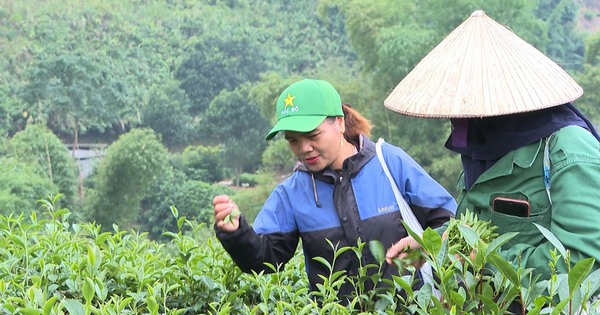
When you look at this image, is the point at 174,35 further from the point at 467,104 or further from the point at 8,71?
the point at 467,104

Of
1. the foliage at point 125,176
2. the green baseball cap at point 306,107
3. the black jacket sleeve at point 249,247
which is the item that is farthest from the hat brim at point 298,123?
the foliage at point 125,176

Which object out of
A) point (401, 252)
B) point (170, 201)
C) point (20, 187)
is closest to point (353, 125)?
point (401, 252)

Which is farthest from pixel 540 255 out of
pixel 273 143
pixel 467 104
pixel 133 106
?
pixel 133 106

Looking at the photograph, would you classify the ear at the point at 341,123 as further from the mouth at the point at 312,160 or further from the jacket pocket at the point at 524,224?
the jacket pocket at the point at 524,224

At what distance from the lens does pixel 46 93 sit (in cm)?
2531

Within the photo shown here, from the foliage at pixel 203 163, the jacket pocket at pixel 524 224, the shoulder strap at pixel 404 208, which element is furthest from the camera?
the foliage at pixel 203 163

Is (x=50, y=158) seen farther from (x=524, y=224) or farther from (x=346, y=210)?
(x=524, y=224)

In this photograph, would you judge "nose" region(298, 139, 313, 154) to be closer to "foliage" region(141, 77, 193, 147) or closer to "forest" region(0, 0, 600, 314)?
"forest" region(0, 0, 600, 314)

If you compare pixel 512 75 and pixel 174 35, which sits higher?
pixel 512 75

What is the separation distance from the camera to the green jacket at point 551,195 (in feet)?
4.28

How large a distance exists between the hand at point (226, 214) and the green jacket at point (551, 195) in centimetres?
45

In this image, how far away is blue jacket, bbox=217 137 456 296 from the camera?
1806mm

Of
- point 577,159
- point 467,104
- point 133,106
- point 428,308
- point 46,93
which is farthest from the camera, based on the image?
point 133,106

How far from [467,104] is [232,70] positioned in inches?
1139
